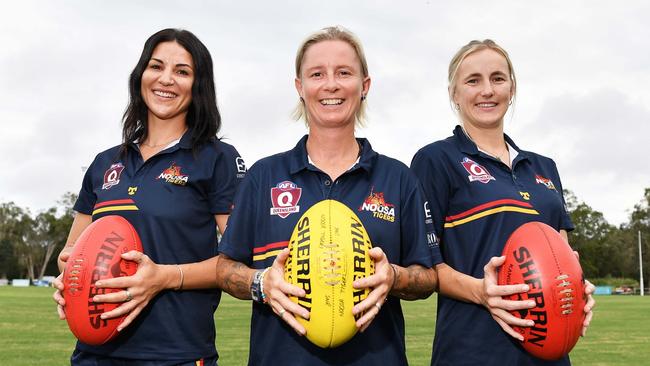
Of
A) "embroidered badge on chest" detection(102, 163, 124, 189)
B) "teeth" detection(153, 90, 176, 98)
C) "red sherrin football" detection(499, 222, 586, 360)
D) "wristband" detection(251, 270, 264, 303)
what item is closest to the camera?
"wristband" detection(251, 270, 264, 303)

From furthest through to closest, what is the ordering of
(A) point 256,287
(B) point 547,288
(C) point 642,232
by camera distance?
(C) point 642,232 < (B) point 547,288 < (A) point 256,287

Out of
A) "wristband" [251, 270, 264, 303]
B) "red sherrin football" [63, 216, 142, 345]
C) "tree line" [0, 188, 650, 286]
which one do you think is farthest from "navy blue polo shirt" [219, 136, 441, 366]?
"tree line" [0, 188, 650, 286]

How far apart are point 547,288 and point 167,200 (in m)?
2.19

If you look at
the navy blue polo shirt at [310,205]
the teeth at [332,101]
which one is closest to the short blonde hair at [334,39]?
the teeth at [332,101]

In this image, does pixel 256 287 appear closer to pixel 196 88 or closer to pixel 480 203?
pixel 480 203

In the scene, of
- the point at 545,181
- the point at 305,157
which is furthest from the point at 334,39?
the point at 545,181

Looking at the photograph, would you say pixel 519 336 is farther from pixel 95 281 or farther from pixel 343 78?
pixel 95 281

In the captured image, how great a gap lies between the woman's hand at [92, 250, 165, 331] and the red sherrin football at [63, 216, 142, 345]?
4cm

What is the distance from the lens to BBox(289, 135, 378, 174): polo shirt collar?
3.55m

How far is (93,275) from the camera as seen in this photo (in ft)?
11.5

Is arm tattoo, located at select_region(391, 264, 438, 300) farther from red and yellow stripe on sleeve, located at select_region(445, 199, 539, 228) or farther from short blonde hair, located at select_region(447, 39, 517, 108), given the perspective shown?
short blonde hair, located at select_region(447, 39, 517, 108)

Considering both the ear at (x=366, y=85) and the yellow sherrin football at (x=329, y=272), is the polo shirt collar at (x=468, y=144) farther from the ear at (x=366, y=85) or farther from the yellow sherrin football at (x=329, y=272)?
the yellow sherrin football at (x=329, y=272)

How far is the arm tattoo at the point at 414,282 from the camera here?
130 inches

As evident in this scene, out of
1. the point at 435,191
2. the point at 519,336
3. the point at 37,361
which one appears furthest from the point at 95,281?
the point at 37,361
